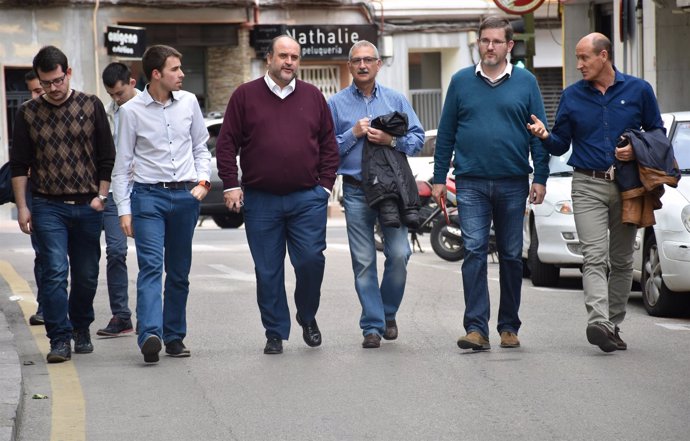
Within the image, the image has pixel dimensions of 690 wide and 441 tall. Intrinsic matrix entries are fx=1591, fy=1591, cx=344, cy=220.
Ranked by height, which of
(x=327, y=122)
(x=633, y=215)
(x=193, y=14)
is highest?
(x=193, y=14)

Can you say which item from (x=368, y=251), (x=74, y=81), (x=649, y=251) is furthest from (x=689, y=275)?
(x=74, y=81)

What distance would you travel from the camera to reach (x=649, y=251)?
1221 cm

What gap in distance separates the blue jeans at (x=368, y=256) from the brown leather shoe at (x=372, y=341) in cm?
3

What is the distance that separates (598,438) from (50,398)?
119 inches

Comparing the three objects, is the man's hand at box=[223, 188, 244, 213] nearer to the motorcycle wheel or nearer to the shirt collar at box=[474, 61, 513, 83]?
the shirt collar at box=[474, 61, 513, 83]

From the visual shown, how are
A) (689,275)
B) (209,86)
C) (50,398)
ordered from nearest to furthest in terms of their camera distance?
(50,398) → (689,275) → (209,86)

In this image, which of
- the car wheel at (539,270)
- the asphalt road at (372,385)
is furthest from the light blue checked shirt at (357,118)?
the car wheel at (539,270)

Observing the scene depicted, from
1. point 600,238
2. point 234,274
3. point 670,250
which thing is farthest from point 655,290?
point 234,274

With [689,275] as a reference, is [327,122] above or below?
above

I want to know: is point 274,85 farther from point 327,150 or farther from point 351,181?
point 351,181

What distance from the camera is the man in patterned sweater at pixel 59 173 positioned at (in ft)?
31.4

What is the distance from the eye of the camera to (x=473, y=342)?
31.8ft

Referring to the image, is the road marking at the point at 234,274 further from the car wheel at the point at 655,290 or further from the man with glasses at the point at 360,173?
the man with glasses at the point at 360,173

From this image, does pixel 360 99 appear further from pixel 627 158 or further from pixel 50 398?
pixel 50 398
